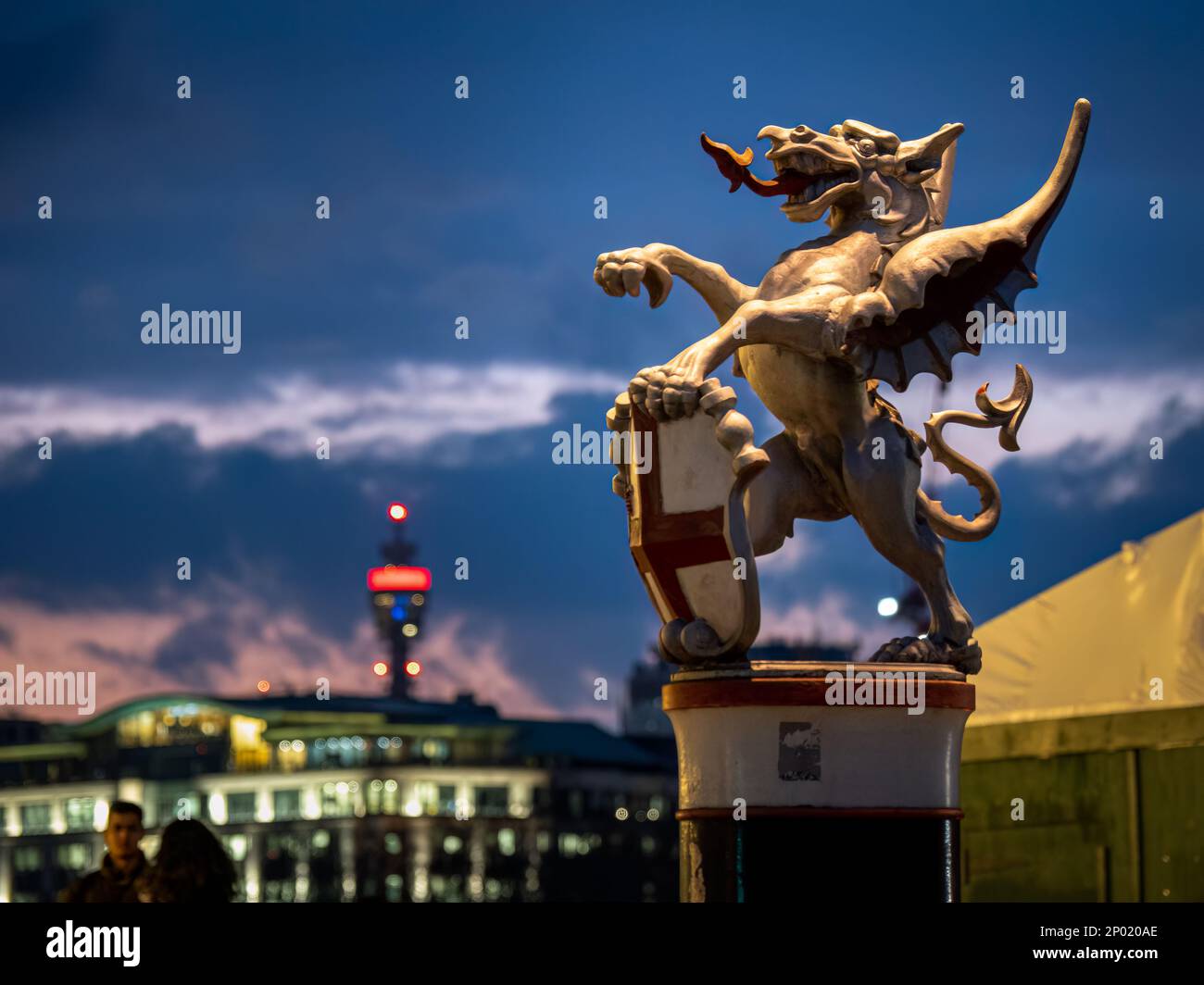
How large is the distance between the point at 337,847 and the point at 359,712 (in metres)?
8.36

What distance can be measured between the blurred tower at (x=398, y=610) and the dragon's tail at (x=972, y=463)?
426ft

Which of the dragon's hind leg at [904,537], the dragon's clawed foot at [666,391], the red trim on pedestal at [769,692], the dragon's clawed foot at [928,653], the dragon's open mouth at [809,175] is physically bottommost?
the red trim on pedestal at [769,692]

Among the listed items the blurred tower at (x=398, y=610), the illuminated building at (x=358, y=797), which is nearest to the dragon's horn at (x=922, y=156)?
the illuminated building at (x=358, y=797)

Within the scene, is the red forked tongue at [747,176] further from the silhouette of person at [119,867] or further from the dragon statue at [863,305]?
the silhouette of person at [119,867]

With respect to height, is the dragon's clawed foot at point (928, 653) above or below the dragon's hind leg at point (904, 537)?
below

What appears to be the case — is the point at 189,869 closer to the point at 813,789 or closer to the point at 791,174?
the point at 813,789

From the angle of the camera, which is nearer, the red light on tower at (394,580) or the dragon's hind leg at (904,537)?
the dragon's hind leg at (904,537)

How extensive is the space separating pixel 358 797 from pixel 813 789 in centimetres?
9502

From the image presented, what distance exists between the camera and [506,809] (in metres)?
104

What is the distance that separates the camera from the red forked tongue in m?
9.44

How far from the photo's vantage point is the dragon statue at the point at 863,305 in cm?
920

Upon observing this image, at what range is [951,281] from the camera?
30.7 feet
